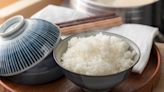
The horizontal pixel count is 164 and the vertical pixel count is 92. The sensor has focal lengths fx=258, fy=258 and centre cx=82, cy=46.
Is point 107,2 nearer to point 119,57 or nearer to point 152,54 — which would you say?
point 152,54

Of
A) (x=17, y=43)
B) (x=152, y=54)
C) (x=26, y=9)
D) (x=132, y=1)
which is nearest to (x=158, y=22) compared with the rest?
(x=132, y=1)

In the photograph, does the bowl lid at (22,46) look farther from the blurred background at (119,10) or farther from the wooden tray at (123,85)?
the blurred background at (119,10)

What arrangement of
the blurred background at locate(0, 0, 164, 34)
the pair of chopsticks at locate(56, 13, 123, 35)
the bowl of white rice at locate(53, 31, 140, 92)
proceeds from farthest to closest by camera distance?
the blurred background at locate(0, 0, 164, 34) → the pair of chopsticks at locate(56, 13, 123, 35) → the bowl of white rice at locate(53, 31, 140, 92)

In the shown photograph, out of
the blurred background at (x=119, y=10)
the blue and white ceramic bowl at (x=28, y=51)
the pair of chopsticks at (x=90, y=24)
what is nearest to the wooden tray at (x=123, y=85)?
the blue and white ceramic bowl at (x=28, y=51)

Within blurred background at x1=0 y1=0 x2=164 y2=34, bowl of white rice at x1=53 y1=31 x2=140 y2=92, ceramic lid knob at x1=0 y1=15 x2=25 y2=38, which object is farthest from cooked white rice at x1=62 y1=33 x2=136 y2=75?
blurred background at x1=0 y1=0 x2=164 y2=34

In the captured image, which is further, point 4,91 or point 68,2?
point 68,2

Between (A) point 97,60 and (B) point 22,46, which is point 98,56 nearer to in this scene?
(A) point 97,60

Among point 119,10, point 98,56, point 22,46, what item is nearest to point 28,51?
point 22,46

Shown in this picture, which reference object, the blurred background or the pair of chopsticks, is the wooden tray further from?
the blurred background
